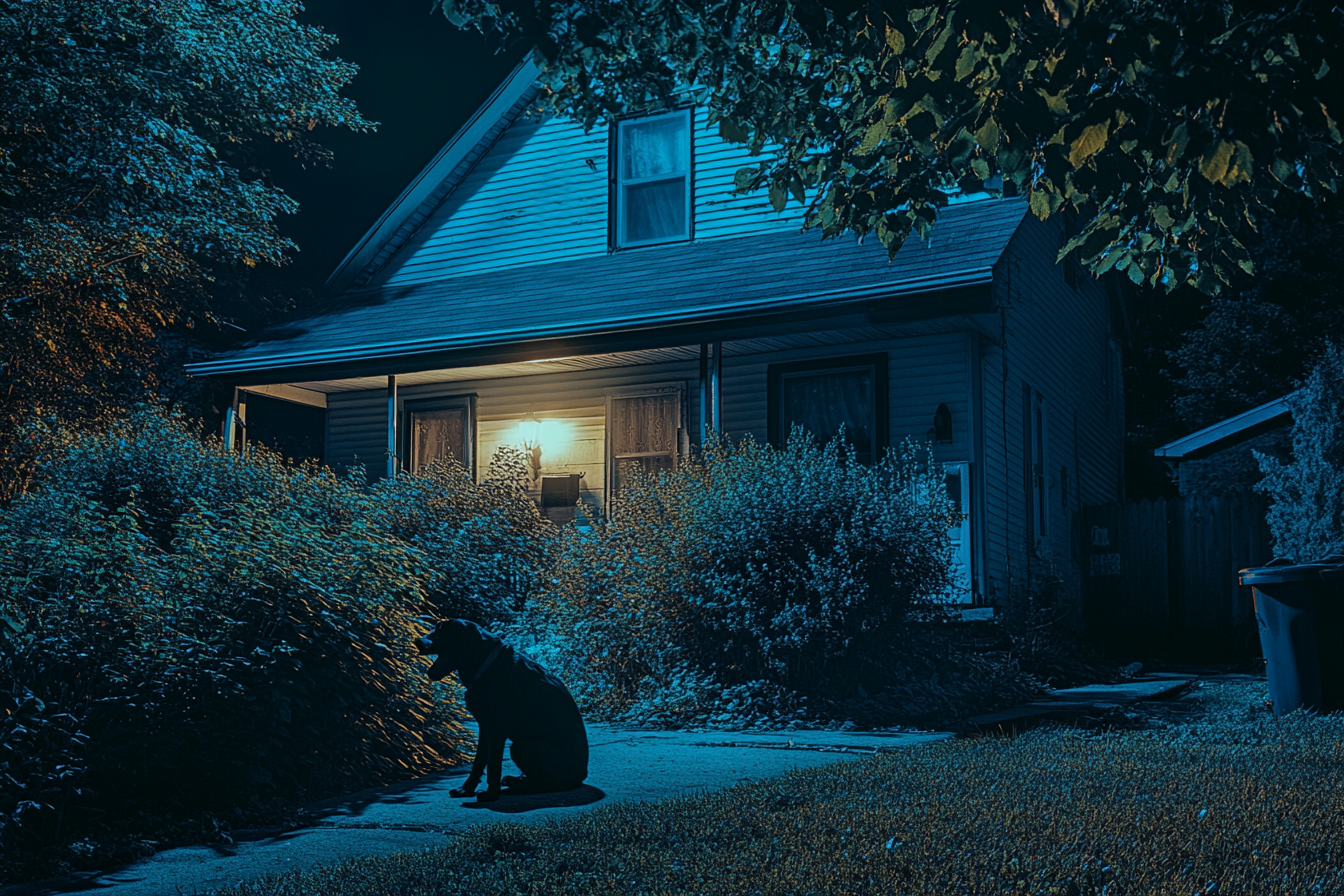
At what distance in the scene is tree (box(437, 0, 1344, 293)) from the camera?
5043 millimetres

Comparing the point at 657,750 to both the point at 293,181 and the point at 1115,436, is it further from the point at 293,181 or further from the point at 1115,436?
the point at 293,181

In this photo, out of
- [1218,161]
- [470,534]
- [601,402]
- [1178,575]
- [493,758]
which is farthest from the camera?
[1178,575]

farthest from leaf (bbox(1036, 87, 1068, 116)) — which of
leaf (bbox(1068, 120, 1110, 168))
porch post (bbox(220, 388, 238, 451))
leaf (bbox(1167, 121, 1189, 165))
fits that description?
porch post (bbox(220, 388, 238, 451))

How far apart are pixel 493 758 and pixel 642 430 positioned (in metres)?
10.6

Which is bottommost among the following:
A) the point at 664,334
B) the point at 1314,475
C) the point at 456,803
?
the point at 456,803

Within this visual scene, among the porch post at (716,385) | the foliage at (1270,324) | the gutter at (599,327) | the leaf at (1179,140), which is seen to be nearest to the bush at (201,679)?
the leaf at (1179,140)

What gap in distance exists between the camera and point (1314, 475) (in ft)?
44.3

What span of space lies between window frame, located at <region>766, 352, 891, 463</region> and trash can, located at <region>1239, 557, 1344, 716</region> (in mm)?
5408

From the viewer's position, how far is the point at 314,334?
17328mm

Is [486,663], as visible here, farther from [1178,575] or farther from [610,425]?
[1178,575]

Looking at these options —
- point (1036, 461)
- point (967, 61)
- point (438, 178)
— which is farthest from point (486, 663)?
point (438, 178)

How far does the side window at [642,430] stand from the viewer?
52.3 feet

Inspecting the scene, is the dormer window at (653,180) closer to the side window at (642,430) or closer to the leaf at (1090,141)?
the side window at (642,430)

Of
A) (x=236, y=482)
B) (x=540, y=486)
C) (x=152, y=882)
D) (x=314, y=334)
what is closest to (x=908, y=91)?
(x=152, y=882)
